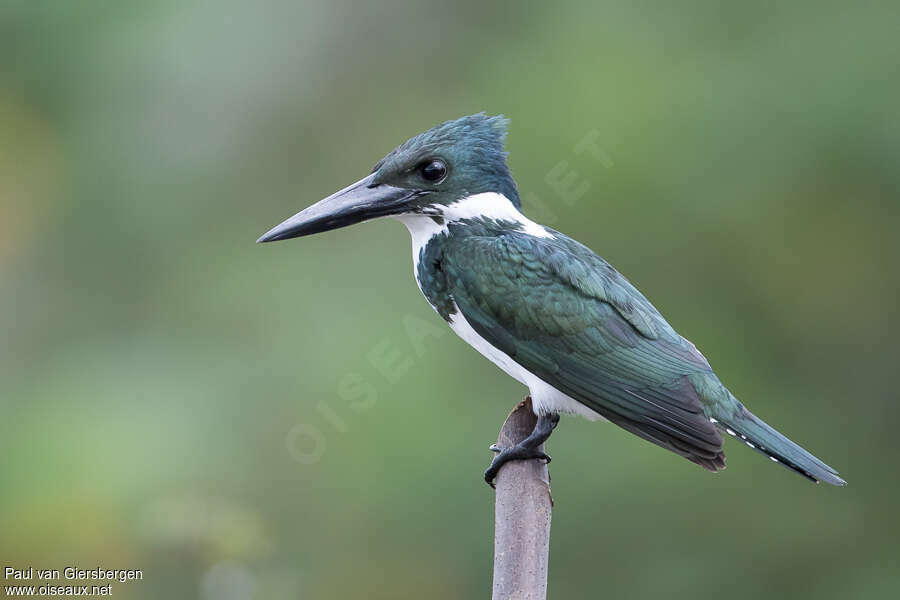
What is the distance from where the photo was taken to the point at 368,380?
443cm

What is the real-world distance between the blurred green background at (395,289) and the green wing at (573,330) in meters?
1.13

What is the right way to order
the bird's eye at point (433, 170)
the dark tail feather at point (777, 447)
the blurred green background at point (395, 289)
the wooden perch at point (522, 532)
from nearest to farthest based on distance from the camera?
the wooden perch at point (522, 532)
the dark tail feather at point (777, 447)
the bird's eye at point (433, 170)
the blurred green background at point (395, 289)

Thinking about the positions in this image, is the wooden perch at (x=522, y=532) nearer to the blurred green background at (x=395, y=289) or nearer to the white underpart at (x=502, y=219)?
the white underpart at (x=502, y=219)

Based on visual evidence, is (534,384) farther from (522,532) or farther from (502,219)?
(522,532)

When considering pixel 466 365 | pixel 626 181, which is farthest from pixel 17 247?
pixel 626 181

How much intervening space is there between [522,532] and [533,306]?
28.2 inches

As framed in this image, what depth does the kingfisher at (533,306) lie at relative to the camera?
3.00 m

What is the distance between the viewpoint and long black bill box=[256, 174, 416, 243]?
3.03 m

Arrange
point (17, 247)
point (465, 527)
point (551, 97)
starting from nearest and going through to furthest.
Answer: point (465, 527) < point (551, 97) < point (17, 247)

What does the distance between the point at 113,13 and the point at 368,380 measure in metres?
2.29

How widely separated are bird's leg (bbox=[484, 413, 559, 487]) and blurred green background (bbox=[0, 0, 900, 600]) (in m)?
1.06

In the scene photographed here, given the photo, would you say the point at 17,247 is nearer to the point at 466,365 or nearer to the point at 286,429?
the point at 286,429

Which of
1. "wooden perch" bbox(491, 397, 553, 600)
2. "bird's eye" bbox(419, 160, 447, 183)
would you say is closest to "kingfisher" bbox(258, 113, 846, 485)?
"bird's eye" bbox(419, 160, 447, 183)

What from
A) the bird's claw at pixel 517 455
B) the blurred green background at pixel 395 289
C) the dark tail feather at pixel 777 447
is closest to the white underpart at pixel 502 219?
the bird's claw at pixel 517 455
